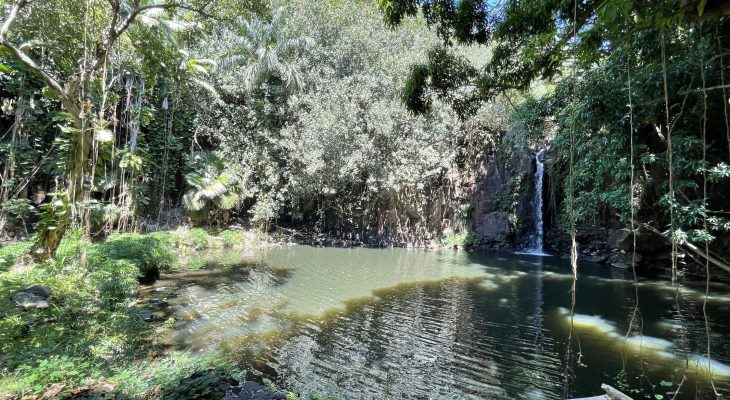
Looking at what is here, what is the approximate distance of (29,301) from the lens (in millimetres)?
5613

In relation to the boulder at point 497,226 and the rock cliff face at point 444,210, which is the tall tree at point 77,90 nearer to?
the rock cliff face at point 444,210

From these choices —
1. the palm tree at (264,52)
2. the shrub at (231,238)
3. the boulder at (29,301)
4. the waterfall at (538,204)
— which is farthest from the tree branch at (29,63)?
the waterfall at (538,204)

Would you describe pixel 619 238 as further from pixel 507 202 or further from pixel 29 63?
pixel 29 63

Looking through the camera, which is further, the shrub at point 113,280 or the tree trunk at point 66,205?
the tree trunk at point 66,205

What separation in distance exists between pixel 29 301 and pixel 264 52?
54.2ft

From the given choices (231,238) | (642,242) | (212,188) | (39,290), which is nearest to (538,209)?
(642,242)

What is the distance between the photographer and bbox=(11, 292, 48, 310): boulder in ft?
18.0

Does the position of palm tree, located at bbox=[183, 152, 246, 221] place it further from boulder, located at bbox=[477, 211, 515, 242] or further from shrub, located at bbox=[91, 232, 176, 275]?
boulder, located at bbox=[477, 211, 515, 242]

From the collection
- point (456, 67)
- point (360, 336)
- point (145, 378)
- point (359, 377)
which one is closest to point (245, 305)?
point (360, 336)

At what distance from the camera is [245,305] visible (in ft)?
27.8

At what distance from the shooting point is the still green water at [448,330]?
5.25 m

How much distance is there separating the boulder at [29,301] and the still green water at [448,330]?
1.97 metres

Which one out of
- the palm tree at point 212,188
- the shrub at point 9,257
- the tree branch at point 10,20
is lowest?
the shrub at point 9,257

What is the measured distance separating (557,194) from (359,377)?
16425 millimetres
